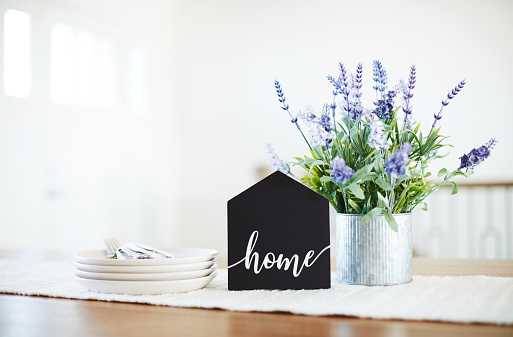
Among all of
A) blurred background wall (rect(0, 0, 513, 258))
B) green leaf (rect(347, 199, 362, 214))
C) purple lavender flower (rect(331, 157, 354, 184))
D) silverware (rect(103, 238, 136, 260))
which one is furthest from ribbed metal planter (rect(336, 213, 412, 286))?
blurred background wall (rect(0, 0, 513, 258))

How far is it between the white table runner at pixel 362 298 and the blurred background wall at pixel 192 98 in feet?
8.55

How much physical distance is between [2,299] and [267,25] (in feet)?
13.7

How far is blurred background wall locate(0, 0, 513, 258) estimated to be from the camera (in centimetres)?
346

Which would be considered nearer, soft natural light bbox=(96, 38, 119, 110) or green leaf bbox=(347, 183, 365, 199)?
green leaf bbox=(347, 183, 365, 199)

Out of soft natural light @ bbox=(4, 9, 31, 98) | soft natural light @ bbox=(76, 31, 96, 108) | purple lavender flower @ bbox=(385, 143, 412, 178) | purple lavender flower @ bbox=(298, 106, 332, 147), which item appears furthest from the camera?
soft natural light @ bbox=(76, 31, 96, 108)

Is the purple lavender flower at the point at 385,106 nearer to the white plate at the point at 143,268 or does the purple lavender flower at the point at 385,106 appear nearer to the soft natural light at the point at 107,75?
the white plate at the point at 143,268

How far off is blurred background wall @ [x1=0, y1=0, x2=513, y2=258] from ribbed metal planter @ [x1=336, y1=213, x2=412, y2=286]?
2.81 meters

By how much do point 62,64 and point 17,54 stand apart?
1.24 feet

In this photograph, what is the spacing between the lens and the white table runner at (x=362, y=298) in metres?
0.69

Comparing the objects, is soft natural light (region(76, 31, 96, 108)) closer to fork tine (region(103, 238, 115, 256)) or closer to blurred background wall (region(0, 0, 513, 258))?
blurred background wall (region(0, 0, 513, 258))

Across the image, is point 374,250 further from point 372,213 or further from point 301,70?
point 301,70

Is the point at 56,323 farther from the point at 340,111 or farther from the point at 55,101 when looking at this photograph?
the point at 55,101

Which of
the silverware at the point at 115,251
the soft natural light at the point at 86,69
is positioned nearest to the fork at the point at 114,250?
the silverware at the point at 115,251

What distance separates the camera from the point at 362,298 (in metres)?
0.79
